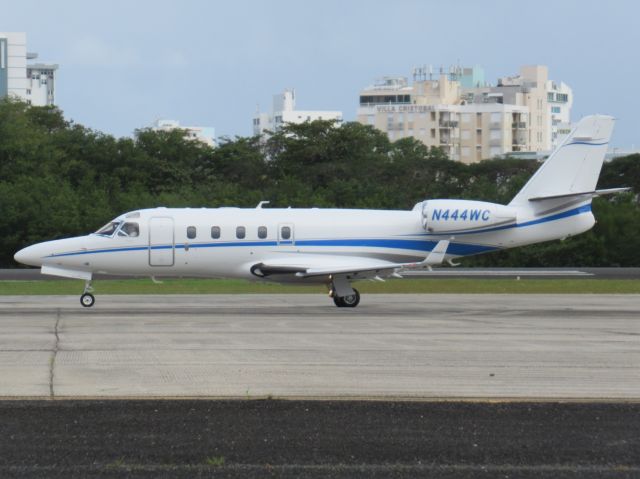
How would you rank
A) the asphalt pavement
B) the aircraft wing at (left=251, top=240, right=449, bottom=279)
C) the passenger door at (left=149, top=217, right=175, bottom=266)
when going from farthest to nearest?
the asphalt pavement → the passenger door at (left=149, top=217, right=175, bottom=266) → the aircraft wing at (left=251, top=240, right=449, bottom=279)

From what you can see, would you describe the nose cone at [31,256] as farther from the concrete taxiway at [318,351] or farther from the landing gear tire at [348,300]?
the landing gear tire at [348,300]

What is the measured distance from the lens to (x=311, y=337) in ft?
68.9

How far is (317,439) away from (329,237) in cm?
1826

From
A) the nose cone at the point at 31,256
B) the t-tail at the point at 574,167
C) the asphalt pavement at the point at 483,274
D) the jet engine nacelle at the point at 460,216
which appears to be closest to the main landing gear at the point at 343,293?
the jet engine nacelle at the point at 460,216

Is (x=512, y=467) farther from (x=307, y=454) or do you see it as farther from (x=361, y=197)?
(x=361, y=197)

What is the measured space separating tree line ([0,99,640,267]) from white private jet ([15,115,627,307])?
26.4 m

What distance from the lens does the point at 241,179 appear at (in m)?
82.9

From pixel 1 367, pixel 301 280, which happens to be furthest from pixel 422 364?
pixel 301 280

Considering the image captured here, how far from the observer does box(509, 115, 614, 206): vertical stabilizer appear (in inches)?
1196

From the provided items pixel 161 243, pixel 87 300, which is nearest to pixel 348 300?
pixel 161 243

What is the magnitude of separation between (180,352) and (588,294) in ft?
68.6

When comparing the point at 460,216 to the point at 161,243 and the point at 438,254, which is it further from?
the point at 161,243

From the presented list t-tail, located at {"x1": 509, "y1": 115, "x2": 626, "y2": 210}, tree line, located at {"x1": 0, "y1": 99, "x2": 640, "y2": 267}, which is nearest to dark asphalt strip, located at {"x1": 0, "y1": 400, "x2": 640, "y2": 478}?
t-tail, located at {"x1": 509, "y1": 115, "x2": 626, "y2": 210}

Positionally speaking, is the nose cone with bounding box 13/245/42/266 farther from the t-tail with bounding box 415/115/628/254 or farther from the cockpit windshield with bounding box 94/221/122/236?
the t-tail with bounding box 415/115/628/254
